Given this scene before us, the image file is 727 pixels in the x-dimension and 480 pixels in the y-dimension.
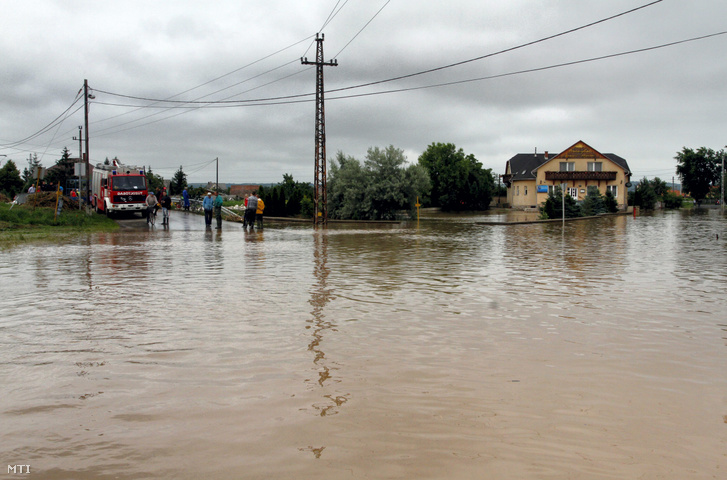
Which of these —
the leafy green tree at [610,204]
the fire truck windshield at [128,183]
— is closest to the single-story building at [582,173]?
the leafy green tree at [610,204]

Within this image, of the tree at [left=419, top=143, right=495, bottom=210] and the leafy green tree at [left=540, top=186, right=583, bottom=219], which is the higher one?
the tree at [left=419, top=143, right=495, bottom=210]

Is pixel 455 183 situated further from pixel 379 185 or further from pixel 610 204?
pixel 379 185

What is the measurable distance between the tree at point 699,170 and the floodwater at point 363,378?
363ft

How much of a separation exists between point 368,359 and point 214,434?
2.40m

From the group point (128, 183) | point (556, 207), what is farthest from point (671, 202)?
point (128, 183)

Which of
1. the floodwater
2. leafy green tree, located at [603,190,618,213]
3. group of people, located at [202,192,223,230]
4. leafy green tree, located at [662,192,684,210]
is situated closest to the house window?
leafy green tree, located at [603,190,618,213]

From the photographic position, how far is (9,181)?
106 metres

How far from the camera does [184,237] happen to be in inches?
1056

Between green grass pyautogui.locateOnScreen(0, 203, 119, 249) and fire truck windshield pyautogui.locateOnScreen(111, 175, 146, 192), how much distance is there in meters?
3.69

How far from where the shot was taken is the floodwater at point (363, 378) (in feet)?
13.7

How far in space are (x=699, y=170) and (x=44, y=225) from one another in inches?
4322

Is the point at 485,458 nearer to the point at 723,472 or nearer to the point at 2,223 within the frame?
the point at 723,472

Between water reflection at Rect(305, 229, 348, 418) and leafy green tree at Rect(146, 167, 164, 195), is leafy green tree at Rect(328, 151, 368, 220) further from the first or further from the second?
leafy green tree at Rect(146, 167, 164, 195)

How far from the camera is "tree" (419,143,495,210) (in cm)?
9394
